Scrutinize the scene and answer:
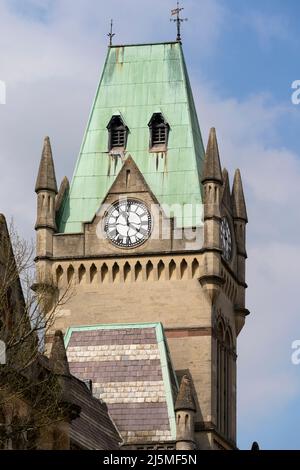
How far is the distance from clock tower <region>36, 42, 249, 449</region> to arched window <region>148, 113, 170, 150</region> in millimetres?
45

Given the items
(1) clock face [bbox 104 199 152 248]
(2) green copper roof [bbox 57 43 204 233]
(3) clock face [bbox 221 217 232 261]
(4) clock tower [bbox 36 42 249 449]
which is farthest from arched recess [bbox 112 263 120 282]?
(3) clock face [bbox 221 217 232 261]

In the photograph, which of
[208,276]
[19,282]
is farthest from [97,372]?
[19,282]

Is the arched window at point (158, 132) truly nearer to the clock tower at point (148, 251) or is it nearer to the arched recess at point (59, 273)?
the clock tower at point (148, 251)

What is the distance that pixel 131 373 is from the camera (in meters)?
80.1

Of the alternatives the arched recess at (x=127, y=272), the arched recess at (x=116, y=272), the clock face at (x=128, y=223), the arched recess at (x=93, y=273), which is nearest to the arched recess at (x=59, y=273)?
the arched recess at (x=93, y=273)

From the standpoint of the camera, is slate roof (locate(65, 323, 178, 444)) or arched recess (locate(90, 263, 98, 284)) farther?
arched recess (locate(90, 263, 98, 284))

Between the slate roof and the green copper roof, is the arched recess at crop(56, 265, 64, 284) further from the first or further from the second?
the slate roof

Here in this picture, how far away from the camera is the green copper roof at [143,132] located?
8588cm

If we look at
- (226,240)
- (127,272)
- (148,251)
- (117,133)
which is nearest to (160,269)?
(148,251)

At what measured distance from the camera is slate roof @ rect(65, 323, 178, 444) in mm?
78188

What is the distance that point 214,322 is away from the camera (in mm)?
83500

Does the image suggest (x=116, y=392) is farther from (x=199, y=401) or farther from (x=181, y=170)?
(x=181, y=170)
